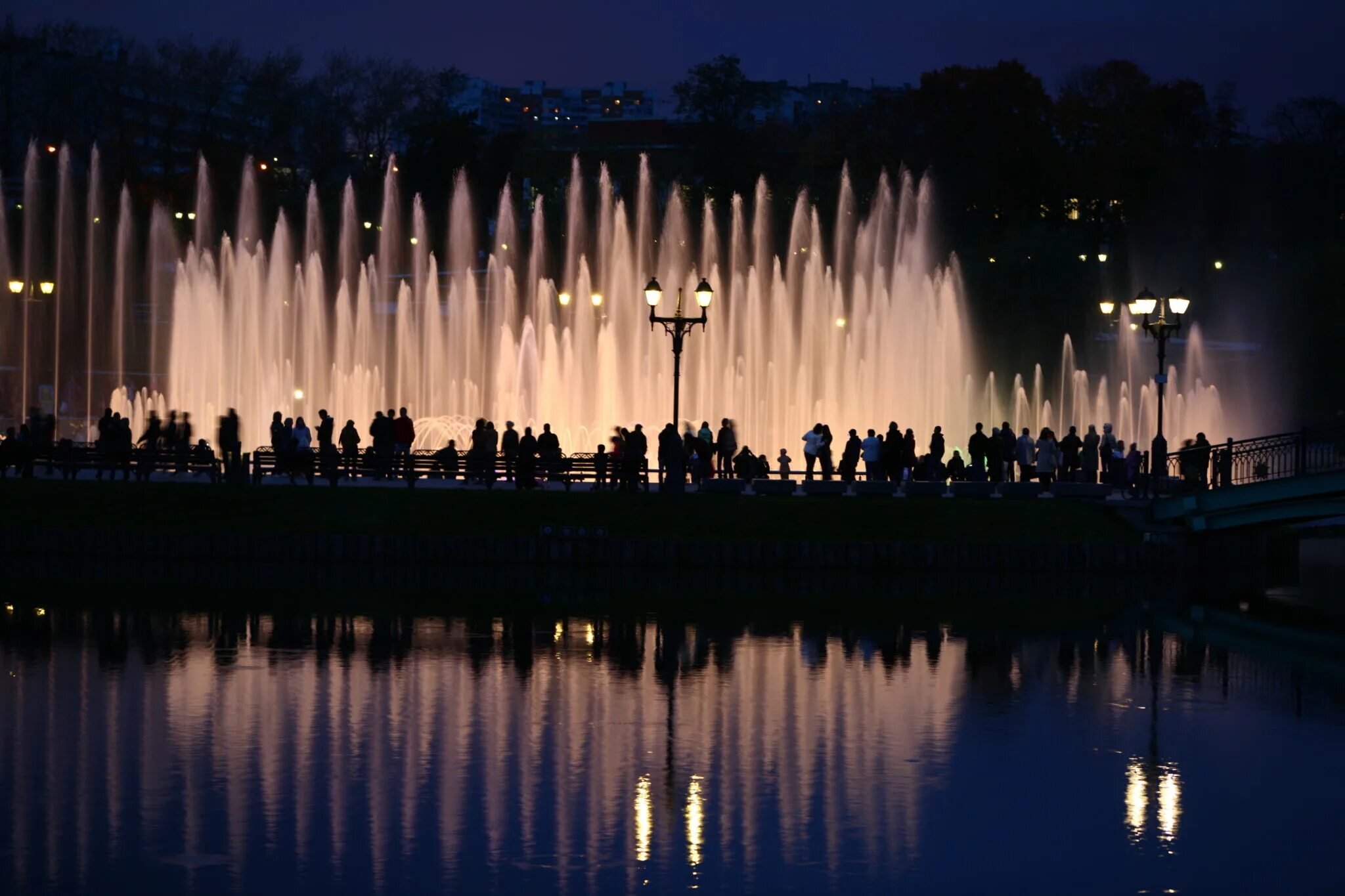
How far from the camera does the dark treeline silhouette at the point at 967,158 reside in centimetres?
6731

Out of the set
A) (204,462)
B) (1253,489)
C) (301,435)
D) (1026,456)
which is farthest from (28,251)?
Answer: (1253,489)

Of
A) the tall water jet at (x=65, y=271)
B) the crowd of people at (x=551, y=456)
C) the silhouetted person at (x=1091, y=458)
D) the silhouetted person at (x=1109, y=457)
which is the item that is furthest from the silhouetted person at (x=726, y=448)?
the tall water jet at (x=65, y=271)

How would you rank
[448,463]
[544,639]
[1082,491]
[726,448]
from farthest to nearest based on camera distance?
[726,448] → [448,463] → [1082,491] → [544,639]

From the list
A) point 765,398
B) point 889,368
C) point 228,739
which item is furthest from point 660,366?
point 228,739

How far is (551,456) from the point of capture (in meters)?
36.0

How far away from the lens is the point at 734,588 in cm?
2766

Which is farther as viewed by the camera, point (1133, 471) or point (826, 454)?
point (826, 454)

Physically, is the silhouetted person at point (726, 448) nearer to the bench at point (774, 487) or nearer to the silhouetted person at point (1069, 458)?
the bench at point (774, 487)

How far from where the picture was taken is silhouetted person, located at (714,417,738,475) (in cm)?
3869

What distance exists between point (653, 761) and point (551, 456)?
21043 millimetres

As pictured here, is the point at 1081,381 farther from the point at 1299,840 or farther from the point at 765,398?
the point at 1299,840

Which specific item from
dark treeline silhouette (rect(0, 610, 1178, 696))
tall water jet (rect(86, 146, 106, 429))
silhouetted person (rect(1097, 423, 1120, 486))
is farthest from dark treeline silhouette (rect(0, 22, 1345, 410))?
dark treeline silhouette (rect(0, 610, 1178, 696))

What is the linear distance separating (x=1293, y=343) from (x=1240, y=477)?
1542 inches

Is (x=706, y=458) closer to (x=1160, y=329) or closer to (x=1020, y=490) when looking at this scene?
(x=1020, y=490)
